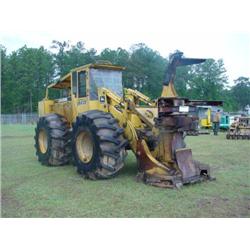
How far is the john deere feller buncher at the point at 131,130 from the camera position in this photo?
7137 mm

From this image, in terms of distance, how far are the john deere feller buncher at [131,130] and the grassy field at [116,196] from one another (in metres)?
0.34

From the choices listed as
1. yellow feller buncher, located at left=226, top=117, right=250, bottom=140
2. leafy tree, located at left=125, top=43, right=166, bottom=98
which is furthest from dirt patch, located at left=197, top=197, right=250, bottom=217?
leafy tree, located at left=125, top=43, right=166, bottom=98

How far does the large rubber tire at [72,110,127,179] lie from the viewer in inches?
293

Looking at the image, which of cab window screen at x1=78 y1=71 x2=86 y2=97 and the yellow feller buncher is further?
the yellow feller buncher

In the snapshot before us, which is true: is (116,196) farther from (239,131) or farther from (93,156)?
(239,131)

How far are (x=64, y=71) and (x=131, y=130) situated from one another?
183ft

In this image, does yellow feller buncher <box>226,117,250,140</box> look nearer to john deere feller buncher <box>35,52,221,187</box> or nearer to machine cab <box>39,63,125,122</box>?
john deere feller buncher <box>35,52,221,187</box>

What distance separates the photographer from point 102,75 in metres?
9.20

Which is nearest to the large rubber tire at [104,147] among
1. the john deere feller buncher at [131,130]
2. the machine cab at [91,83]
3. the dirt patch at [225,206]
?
the john deere feller buncher at [131,130]

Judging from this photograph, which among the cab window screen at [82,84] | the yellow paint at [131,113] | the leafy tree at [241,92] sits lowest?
the yellow paint at [131,113]

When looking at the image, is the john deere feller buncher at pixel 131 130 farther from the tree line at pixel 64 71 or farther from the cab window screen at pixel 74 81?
the tree line at pixel 64 71

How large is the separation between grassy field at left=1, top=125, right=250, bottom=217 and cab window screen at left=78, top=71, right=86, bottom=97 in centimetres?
204

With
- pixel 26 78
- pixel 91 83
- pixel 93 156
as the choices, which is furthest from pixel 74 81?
pixel 26 78

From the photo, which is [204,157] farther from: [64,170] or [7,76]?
[7,76]
